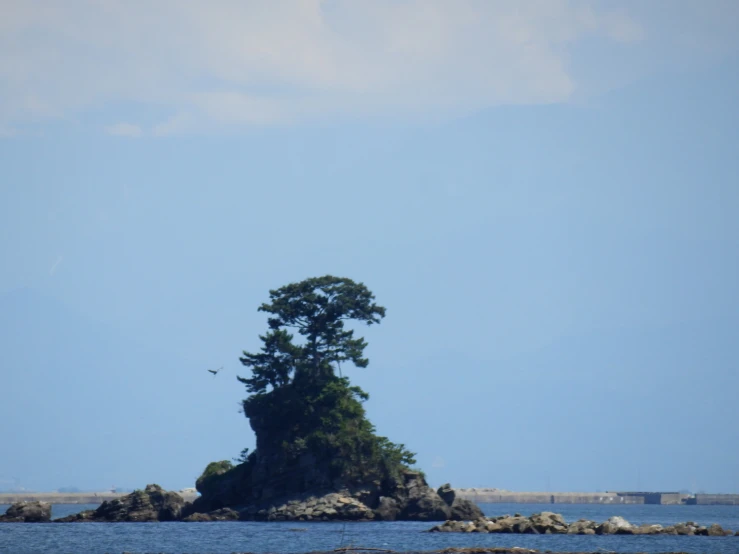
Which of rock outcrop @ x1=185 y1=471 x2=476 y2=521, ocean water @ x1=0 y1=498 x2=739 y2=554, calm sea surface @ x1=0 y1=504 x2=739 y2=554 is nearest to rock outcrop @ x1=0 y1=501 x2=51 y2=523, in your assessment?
ocean water @ x1=0 y1=498 x2=739 y2=554

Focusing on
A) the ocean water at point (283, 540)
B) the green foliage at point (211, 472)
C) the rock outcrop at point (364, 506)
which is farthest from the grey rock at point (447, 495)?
the green foliage at point (211, 472)

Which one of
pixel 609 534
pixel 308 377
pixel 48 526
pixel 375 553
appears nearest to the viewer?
pixel 375 553

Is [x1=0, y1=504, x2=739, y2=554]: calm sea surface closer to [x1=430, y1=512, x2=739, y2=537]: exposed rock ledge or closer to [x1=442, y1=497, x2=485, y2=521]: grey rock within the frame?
[x1=430, y1=512, x2=739, y2=537]: exposed rock ledge

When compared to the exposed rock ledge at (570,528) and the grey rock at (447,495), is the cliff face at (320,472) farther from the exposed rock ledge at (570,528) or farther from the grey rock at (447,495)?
the exposed rock ledge at (570,528)

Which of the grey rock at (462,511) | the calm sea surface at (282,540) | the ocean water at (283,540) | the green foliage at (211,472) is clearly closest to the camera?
the ocean water at (283,540)

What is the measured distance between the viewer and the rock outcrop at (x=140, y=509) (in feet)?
289

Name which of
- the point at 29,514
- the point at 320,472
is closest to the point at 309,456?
the point at 320,472

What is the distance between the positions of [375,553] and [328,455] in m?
35.9

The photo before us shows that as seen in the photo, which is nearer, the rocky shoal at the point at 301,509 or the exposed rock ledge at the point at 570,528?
the exposed rock ledge at the point at 570,528

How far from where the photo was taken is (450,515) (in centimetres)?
8825

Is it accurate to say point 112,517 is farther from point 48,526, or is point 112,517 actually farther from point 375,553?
point 375,553

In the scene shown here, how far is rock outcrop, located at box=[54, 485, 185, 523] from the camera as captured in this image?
87.9 metres

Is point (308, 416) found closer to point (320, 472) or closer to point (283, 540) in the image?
point (320, 472)

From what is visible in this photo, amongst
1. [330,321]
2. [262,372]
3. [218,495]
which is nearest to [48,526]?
[218,495]
